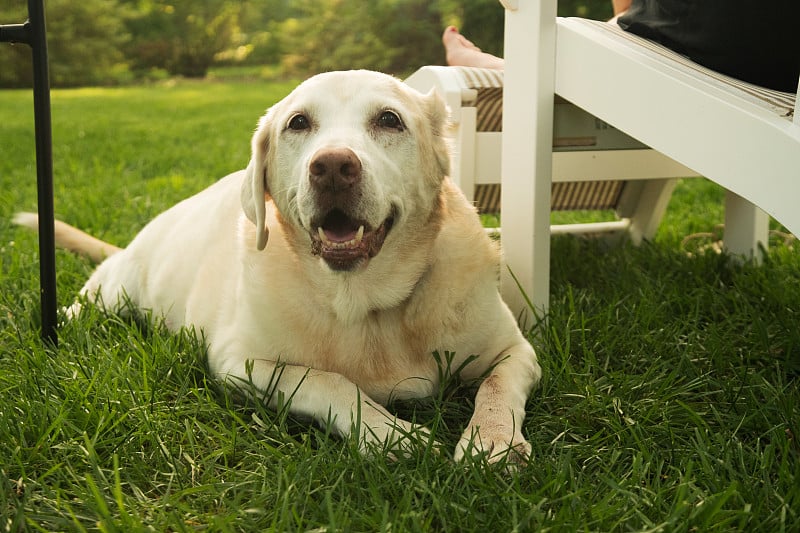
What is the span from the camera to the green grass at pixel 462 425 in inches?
57.4

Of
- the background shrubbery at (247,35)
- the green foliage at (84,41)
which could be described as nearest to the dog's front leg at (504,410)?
the background shrubbery at (247,35)

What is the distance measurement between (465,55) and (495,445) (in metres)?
2.23

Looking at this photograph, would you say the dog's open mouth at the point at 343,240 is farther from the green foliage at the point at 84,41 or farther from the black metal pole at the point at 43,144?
the green foliage at the point at 84,41

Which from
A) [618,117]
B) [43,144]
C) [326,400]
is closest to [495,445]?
[326,400]

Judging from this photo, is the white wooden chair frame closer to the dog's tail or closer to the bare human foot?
the bare human foot

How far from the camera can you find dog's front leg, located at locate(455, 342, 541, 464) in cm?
168

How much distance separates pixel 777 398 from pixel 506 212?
3.46 feet

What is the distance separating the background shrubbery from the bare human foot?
42.5ft

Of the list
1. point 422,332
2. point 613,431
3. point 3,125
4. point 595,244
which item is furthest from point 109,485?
point 3,125

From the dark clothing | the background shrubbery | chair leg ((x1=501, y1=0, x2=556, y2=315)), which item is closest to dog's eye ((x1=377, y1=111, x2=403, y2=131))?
chair leg ((x1=501, y1=0, x2=556, y2=315))

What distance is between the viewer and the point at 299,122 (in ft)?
6.70

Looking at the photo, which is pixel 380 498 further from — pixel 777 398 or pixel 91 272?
pixel 91 272

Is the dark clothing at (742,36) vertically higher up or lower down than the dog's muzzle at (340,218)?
higher up

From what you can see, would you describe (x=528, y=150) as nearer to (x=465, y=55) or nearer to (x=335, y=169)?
(x=335, y=169)
